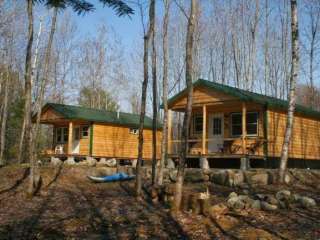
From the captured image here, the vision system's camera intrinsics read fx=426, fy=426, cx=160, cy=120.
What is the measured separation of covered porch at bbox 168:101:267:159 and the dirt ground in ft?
15.4

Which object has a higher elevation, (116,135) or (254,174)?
(116,135)

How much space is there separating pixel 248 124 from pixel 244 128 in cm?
209

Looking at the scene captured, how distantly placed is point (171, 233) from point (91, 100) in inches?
1344

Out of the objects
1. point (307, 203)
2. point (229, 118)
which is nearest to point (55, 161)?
point (229, 118)

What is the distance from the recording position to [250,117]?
750 inches

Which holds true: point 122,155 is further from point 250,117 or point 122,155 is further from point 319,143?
point 319,143

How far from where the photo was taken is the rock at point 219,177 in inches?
589

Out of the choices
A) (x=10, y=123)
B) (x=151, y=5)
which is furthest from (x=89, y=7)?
(x=10, y=123)

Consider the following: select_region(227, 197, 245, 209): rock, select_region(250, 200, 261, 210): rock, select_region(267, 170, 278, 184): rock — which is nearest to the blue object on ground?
select_region(267, 170, 278, 184): rock

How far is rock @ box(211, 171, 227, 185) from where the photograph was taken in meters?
15.0

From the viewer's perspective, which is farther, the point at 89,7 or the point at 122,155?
the point at 122,155

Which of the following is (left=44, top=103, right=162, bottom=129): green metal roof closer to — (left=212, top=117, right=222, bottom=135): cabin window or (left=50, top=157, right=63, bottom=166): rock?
(left=50, top=157, right=63, bottom=166): rock

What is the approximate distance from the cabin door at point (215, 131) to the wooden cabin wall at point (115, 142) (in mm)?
5702

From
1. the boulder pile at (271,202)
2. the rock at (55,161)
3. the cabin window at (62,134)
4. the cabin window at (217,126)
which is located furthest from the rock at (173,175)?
the cabin window at (62,134)
